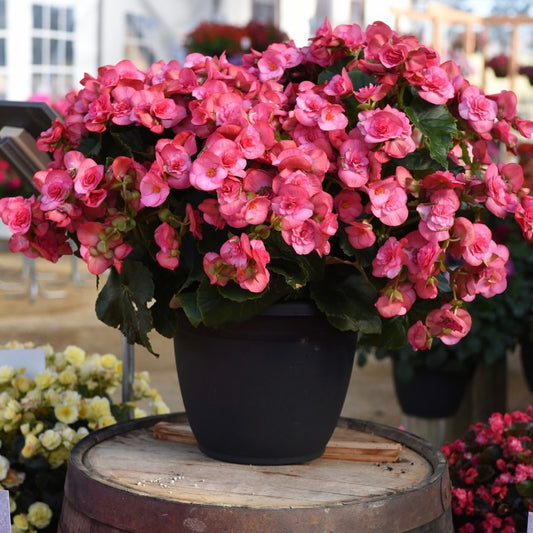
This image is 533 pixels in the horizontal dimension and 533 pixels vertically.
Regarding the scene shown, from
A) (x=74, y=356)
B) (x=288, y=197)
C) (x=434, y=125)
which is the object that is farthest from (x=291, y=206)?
(x=74, y=356)

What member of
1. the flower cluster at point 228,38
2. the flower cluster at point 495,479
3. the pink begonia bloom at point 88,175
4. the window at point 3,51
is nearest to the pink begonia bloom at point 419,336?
the pink begonia bloom at point 88,175

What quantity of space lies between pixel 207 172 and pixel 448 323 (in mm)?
345

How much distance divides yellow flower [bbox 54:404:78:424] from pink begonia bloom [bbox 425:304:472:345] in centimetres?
74

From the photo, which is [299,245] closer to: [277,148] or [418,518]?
[277,148]

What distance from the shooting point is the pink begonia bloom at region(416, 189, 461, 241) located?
3.73ft

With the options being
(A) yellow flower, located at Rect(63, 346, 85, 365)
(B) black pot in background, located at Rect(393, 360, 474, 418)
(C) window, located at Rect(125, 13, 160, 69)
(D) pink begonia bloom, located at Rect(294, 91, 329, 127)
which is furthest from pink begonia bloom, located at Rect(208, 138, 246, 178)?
(C) window, located at Rect(125, 13, 160, 69)

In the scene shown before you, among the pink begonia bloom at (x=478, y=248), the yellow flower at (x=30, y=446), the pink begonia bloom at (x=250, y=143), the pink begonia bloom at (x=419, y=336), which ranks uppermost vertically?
the pink begonia bloom at (x=250, y=143)

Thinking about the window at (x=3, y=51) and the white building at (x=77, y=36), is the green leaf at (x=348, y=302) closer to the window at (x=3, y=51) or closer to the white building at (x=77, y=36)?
the white building at (x=77, y=36)

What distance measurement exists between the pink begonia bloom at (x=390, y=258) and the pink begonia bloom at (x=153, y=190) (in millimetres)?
261

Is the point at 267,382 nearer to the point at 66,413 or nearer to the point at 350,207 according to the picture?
the point at 350,207

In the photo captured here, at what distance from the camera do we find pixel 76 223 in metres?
1.22

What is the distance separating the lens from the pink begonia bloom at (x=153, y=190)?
114 centimetres

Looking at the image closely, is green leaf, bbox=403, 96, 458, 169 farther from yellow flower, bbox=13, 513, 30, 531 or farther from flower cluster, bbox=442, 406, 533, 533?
yellow flower, bbox=13, 513, 30, 531

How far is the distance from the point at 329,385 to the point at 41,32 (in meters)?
8.35
